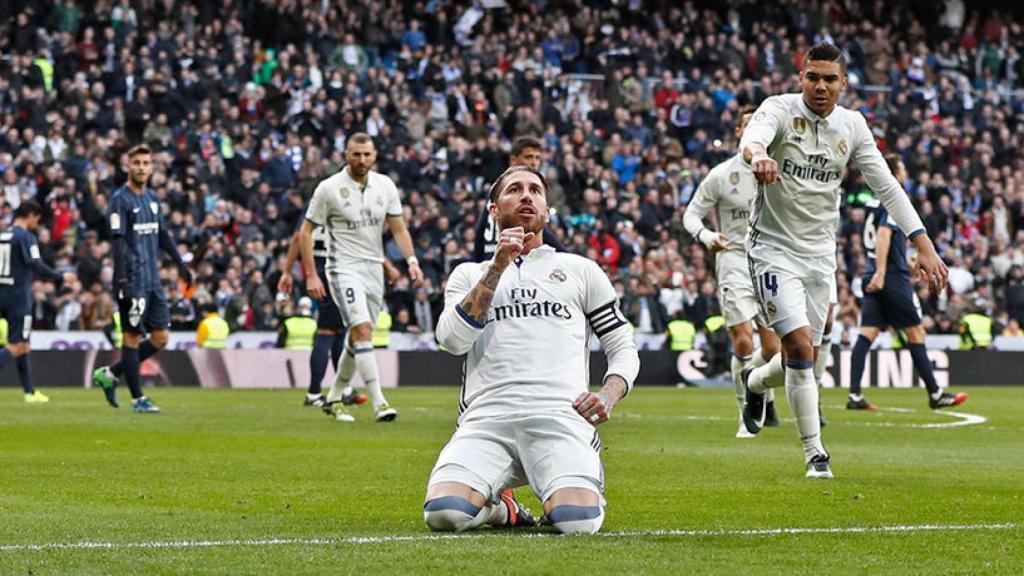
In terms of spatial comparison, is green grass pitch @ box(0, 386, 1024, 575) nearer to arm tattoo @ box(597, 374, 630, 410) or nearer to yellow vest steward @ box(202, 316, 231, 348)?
arm tattoo @ box(597, 374, 630, 410)

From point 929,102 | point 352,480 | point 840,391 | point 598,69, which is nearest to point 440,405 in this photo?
point 840,391

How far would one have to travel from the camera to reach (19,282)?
20.1 metres

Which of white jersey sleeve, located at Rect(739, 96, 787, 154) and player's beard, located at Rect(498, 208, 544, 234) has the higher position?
white jersey sleeve, located at Rect(739, 96, 787, 154)

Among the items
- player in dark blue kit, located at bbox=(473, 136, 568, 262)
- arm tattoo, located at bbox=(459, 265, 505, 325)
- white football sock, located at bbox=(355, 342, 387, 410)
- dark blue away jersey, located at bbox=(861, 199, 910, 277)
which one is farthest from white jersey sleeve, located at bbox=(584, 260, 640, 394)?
dark blue away jersey, located at bbox=(861, 199, 910, 277)

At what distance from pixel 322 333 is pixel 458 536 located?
35.9ft

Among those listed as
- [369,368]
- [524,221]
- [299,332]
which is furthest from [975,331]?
[524,221]

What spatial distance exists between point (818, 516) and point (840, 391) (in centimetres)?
1691

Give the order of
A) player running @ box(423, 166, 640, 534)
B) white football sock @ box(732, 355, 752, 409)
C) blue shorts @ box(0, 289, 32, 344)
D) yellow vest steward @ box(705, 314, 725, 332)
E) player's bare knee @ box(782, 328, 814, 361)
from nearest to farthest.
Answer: player running @ box(423, 166, 640, 534) < player's bare knee @ box(782, 328, 814, 361) < white football sock @ box(732, 355, 752, 409) < blue shorts @ box(0, 289, 32, 344) < yellow vest steward @ box(705, 314, 725, 332)

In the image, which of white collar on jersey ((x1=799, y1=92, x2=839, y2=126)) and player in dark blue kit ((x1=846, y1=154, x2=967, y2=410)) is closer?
white collar on jersey ((x1=799, y1=92, x2=839, y2=126))

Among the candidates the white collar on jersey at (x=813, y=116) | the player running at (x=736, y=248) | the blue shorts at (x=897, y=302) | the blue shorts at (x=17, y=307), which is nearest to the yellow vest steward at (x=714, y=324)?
the blue shorts at (x=897, y=302)

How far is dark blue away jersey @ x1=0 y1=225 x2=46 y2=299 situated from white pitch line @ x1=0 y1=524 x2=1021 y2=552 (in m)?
13.9

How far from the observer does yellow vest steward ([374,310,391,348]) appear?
26.5 meters

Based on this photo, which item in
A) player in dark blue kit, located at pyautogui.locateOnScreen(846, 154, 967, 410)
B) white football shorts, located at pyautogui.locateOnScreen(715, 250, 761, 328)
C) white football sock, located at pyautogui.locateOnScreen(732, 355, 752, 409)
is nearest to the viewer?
white football shorts, located at pyautogui.locateOnScreen(715, 250, 761, 328)

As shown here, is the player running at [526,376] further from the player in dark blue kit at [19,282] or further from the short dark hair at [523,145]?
the player in dark blue kit at [19,282]
